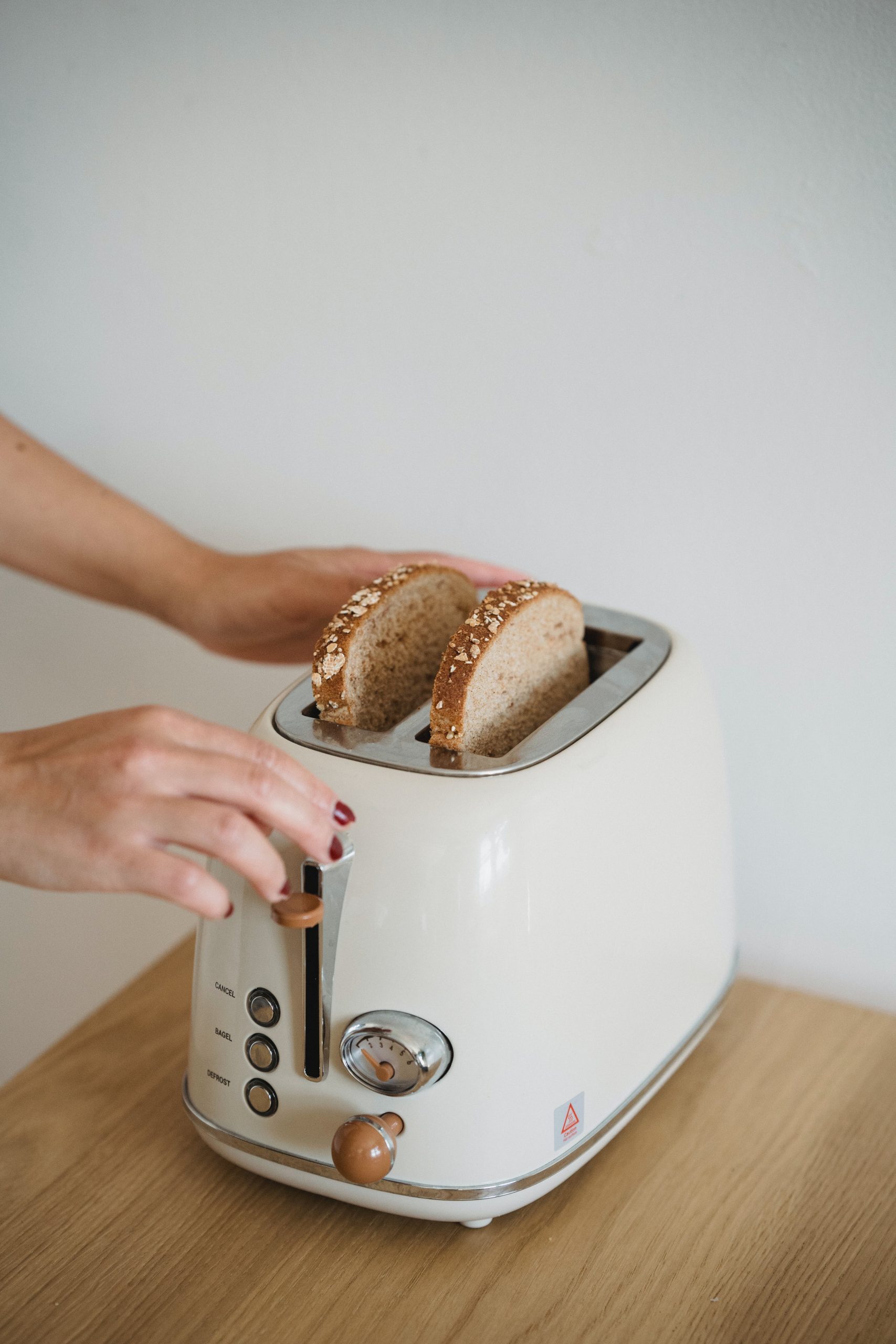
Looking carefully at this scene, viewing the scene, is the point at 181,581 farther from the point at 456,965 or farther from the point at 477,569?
the point at 456,965

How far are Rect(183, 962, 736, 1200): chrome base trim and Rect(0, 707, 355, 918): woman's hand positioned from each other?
0.18 meters

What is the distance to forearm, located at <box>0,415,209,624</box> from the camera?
2.96 ft

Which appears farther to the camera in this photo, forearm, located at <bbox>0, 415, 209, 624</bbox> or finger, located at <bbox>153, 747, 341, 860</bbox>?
forearm, located at <bbox>0, 415, 209, 624</bbox>

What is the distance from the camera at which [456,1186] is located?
1.88ft

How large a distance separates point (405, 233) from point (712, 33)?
0.90 ft

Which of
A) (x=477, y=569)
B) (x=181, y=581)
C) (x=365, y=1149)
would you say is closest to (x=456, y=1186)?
(x=365, y=1149)

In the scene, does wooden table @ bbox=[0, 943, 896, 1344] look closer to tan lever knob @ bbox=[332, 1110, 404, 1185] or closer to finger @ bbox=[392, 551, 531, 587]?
tan lever knob @ bbox=[332, 1110, 404, 1185]

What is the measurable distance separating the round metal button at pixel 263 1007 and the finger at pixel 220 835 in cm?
10

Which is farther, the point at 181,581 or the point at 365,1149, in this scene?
the point at 181,581

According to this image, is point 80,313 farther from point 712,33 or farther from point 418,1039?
point 418,1039

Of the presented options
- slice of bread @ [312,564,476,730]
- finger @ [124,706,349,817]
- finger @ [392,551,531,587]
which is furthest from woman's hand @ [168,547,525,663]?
finger @ [124,706,349,817]

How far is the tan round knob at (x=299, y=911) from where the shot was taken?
1.70ft

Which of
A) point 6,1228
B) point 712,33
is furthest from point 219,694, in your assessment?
point 712,33

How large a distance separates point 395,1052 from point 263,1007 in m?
0.08
